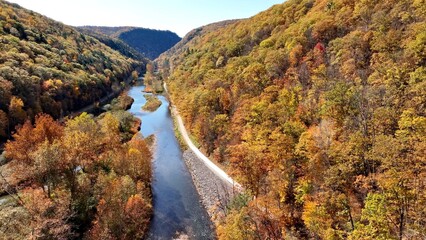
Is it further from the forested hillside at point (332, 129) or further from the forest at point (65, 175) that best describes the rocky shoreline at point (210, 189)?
the forest at point (65, 175)

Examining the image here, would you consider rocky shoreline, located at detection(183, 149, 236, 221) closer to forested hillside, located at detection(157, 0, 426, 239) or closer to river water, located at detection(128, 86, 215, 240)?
river water, located at detection(128, 86, 215, 240)

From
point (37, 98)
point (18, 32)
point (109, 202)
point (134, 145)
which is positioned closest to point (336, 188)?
point (109, 202)

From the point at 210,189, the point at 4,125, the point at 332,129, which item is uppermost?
the point at 332,129

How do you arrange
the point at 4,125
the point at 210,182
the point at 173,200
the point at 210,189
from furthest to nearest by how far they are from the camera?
the point at 4,125 → the point at 210,182 → the point at 210,189 → the point at 173,200

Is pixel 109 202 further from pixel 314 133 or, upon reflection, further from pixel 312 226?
pixel 314 133

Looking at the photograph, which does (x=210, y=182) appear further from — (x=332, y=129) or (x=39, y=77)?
(x=39, y=77)

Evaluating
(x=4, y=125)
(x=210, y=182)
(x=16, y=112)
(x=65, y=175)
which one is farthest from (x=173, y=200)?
(x=16, y=112)

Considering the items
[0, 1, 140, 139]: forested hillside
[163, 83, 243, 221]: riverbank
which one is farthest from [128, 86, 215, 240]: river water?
[0, 1, 140, 139]: forested hillside
